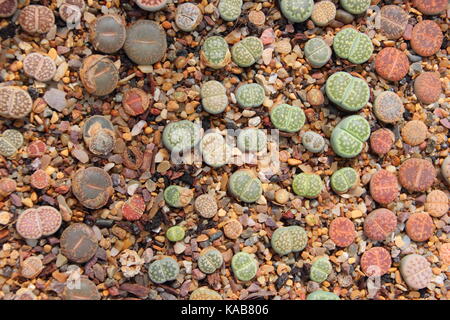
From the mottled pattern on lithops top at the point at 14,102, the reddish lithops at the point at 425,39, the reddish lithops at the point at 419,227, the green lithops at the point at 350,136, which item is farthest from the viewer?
the reddish lithops at the point at 425,39

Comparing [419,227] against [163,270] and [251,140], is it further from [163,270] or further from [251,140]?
[163,270]

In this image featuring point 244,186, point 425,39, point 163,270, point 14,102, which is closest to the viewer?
point 14,102

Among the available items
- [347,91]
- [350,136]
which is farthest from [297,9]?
[350,136]

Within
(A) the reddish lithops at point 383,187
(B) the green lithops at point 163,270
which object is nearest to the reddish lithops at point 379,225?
(A) the reddish lithops at point 383,187

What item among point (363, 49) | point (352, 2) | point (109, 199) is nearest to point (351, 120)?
point (363, 49)

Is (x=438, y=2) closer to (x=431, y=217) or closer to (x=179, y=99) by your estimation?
(x=431, y=217)

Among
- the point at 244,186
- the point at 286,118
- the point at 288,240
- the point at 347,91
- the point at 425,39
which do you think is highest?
the point at 425,39

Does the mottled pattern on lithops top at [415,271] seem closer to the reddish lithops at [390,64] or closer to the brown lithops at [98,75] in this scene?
the reddish lithops at [390,64]

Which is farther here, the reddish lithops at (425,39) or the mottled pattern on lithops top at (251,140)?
the reddish lithops at (425,39)
